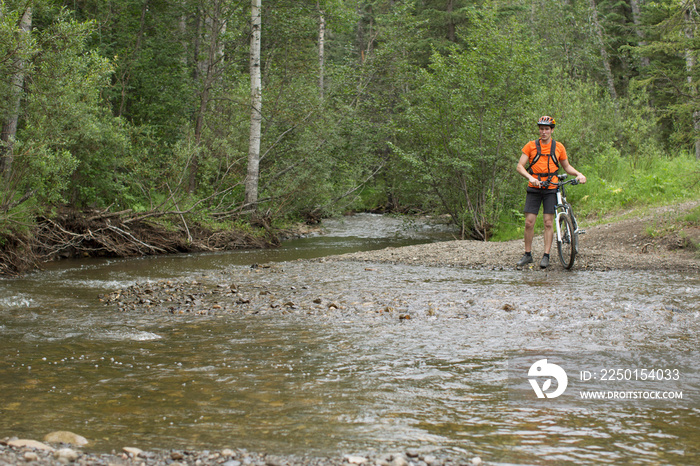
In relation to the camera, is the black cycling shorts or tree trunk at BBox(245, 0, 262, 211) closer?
the black cycling shorts

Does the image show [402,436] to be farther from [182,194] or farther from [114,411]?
[182,194]

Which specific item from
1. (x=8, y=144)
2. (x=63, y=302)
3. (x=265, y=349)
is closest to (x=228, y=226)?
(x=8, y=144)

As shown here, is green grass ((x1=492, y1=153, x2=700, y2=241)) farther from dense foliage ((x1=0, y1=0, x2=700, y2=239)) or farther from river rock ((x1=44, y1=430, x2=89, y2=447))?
river rock ((x1=44, y1=430, x2=89, y2=447))

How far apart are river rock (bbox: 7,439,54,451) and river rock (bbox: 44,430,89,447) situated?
10cm

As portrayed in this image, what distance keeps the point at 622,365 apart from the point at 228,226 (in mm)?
13981

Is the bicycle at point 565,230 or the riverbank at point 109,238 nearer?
the bicycle at point 565,230

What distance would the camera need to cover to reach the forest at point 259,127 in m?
12.1

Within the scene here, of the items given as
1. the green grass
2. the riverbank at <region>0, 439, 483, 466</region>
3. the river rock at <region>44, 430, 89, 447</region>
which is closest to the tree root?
the green grass

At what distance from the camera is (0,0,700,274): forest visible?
12094mm

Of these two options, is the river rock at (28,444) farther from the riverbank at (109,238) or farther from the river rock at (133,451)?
the riverbank at (109,238)

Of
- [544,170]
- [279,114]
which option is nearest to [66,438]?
[544,170]

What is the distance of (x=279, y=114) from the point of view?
2003 centimetres

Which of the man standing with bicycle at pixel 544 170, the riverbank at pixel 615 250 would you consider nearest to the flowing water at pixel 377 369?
the riverbank at pixel 615 250

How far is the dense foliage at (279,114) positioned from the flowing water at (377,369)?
199 inches
